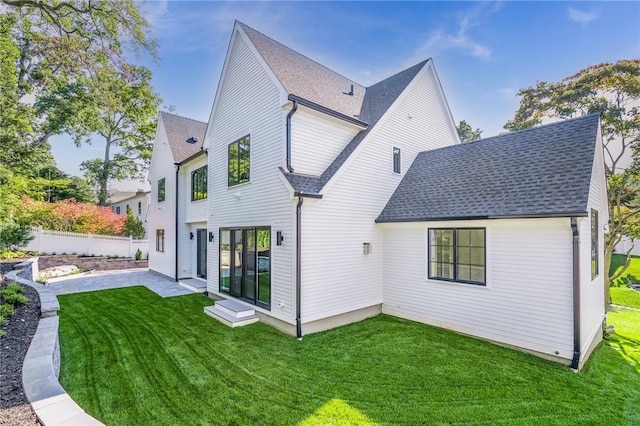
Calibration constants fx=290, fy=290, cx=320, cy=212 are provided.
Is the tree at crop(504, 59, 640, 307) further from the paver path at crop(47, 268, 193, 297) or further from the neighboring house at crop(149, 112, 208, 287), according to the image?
the paver path at crop(47, 268, 193, 297)

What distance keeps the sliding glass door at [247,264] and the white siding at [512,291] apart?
410cm

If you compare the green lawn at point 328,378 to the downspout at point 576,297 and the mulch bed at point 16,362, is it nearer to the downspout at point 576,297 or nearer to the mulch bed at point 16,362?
the downspout at point 576,297

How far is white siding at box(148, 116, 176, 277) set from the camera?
14188mm

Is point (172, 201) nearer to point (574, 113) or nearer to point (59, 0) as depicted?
point (59, 0)

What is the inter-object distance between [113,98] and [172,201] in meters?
4.91

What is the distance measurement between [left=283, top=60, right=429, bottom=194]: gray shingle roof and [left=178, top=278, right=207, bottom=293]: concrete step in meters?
6.94

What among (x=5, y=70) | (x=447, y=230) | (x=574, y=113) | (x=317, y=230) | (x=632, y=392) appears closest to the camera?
(x=632, y=392)

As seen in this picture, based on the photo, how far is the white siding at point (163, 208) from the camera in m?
14.2

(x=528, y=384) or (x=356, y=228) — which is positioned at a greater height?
(x=356, y=228)

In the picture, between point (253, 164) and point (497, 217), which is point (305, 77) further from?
point (497, 217)

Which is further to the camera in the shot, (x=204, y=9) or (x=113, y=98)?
(x=113, y=98)

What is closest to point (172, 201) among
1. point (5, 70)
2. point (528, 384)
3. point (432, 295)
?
point (5, 70)

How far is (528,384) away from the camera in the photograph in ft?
16.6

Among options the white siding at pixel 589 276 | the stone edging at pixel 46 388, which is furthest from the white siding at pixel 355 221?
the white siding at pixel 589 276
